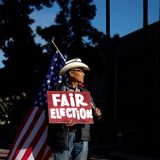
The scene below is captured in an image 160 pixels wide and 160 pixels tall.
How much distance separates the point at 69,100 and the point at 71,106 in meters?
0.08

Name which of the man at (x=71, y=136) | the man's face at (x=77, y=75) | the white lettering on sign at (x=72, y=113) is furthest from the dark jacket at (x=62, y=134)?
the man's face at (x=77, y=75)

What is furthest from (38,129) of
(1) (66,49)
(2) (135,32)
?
(2) (135,32)

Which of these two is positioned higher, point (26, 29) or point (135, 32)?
point (135, 32)

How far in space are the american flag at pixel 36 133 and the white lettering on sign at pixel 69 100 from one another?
110 cm

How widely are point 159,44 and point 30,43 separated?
853 centimetres

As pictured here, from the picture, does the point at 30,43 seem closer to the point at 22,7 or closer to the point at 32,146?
the point at 22,7

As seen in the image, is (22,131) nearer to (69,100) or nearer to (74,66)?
(69,100)

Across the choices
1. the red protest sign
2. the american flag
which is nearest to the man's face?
the red protest sign

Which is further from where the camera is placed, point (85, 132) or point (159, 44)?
point (159, 44)

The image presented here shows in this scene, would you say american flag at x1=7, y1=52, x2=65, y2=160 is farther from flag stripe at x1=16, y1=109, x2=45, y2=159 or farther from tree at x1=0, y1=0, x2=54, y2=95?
tree at x1=0, y1=0, x2=54, y2=95

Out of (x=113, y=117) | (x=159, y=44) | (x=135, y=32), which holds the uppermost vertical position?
(x=135, y=32)

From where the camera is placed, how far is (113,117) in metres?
40.9

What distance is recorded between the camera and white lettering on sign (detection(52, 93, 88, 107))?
5.98 meters

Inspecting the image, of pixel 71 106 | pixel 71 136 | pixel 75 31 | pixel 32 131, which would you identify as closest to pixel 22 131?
pixel 32 131
